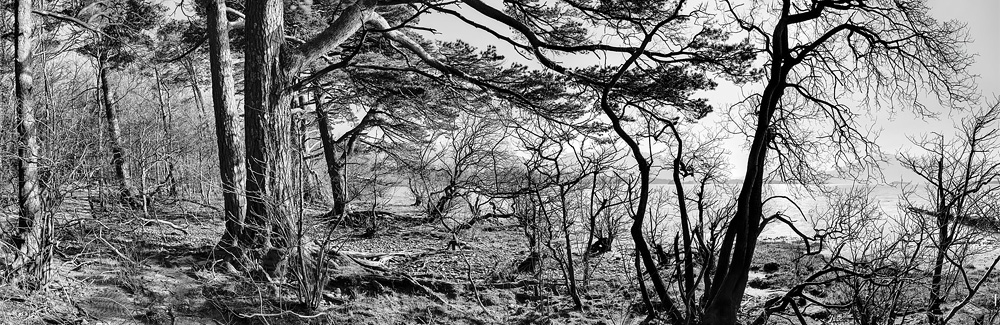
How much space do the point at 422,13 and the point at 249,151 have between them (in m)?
3.93

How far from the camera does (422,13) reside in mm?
9789

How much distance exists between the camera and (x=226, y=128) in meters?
7.94

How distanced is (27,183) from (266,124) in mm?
2525

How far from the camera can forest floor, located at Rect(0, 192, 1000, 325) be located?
6055 millimetres

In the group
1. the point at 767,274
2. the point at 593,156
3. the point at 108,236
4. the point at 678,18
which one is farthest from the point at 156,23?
the point at 767,274

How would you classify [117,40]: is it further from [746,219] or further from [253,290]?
[746,219]

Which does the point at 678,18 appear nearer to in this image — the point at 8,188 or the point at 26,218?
the point at 26,218

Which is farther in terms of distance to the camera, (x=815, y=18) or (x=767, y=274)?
(x=767, y=274)

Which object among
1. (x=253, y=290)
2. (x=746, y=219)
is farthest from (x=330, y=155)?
(x=746, y=219)

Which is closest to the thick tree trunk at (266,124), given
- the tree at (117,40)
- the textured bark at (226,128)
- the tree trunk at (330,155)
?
the textured bark at (226,128)

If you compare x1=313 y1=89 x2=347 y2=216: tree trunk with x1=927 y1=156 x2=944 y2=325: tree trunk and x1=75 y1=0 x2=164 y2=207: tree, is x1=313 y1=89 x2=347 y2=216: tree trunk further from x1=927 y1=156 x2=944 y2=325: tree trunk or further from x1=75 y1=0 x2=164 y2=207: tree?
x1=927 y1=156 x2=944 y2=325: tree trunk

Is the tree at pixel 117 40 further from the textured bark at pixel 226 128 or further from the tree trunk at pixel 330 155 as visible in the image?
the tree trunk at pixel 330 155

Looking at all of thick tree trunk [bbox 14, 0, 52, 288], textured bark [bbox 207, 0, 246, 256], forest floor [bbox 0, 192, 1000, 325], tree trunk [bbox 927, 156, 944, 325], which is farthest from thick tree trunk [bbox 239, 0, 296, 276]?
tree trunk [bbox 927, 156, 944, 325]

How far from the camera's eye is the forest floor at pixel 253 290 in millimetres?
6055
